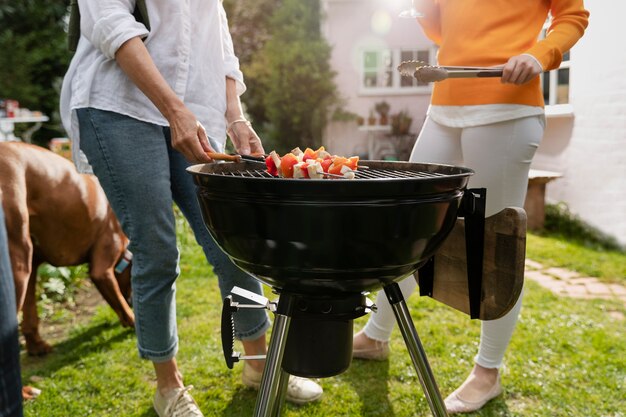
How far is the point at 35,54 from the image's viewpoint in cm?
1252

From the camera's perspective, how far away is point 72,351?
3.05 m

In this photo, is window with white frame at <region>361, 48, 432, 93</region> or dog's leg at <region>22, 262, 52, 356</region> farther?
window with white frame at <region>361, 48, 432, 93</region>

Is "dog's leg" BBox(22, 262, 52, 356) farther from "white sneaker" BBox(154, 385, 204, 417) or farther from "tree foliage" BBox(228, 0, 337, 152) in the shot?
"tree foliage" BBox(228, 0, 337, 152)

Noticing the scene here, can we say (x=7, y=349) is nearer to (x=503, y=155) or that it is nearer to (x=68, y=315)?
(x=503, y=155)

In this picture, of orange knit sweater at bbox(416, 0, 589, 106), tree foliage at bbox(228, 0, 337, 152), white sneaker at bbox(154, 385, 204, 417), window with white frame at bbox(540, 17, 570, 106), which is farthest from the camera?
tree foliage at bbox(228, 0, 337, 152)

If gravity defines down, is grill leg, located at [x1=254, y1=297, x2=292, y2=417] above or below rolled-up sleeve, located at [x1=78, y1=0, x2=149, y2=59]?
below

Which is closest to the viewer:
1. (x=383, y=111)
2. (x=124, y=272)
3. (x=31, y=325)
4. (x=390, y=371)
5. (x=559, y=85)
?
(x=390, y=371)

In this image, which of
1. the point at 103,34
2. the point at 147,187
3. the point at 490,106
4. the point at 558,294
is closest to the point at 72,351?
the point at 147,187

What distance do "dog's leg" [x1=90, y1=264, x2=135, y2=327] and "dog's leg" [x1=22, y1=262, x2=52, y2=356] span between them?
32 centimetres

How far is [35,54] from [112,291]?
11395 millimetres

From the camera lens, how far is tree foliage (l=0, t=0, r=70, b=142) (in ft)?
40.0

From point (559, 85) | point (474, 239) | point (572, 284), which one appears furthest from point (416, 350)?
point (559, 85)

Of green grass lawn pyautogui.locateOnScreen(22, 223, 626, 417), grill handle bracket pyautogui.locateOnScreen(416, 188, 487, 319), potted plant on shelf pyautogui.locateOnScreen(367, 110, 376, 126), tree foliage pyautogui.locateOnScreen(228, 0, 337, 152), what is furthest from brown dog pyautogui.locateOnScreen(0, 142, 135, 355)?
potted plant on shelf pyautogui.locateOnScreen(367, 110, 376, 126)

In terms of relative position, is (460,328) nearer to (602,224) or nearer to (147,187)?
(147,187)
